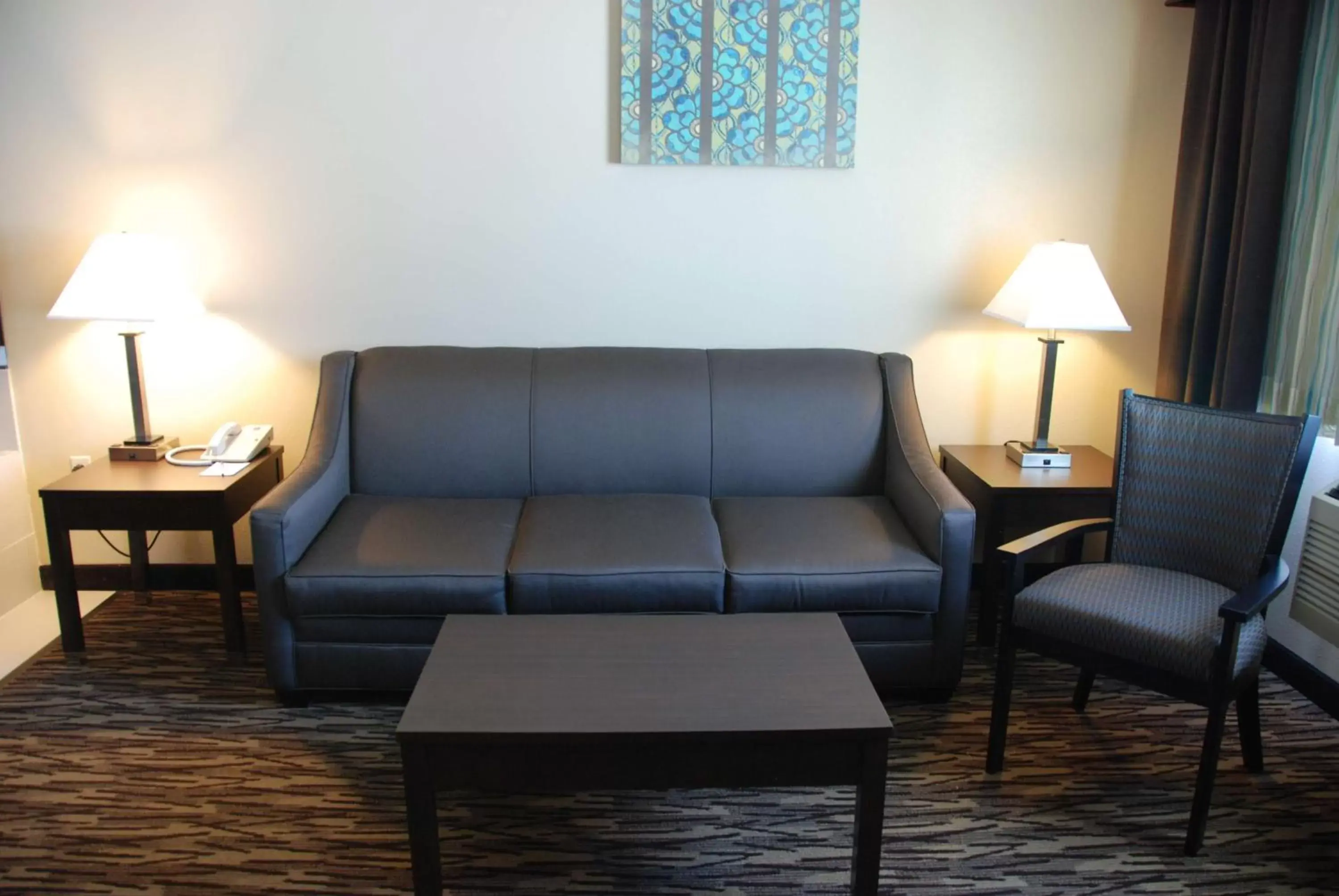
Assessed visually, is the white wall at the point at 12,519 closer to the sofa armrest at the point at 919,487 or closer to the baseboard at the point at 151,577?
the baseboard at the point at 151,577

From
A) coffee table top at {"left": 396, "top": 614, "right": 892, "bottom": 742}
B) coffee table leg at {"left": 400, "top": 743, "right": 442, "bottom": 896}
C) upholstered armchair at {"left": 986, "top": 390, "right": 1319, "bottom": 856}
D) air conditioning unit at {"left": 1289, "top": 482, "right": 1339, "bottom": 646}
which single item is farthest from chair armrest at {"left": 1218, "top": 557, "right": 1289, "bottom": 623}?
coffee table leg at {"left": 400, "top": 743, "right": 442, "bottom": 896}

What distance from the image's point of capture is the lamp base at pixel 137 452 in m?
3.13

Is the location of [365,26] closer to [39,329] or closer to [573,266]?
[573,266]

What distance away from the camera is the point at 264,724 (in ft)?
8.59

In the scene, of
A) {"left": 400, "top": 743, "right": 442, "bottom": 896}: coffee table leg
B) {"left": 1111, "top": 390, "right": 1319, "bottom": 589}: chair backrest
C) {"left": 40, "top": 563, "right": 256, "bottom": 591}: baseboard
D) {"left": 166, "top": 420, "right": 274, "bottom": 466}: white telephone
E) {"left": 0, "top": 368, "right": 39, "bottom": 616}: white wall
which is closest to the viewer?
{"left": 400, "top": 743, "right": 442, "bottom": 896}: coffee table leg

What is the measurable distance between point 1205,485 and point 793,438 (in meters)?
1.19

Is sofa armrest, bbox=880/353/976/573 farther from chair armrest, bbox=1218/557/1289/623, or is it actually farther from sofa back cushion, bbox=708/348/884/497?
chair armrest, bbox=1218/557/1289/623

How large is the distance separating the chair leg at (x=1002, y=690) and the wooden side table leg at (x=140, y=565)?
2.82 meters

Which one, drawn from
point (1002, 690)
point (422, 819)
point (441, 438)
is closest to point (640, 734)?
point (422, 819)

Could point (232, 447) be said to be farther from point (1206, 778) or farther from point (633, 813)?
point (1206, 778)

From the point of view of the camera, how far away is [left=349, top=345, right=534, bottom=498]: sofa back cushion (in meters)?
3.11

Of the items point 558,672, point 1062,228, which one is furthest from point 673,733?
point 1062,228

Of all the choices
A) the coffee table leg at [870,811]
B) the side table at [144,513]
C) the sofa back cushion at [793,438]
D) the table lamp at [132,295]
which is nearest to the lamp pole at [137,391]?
the table lamp at [132,295]

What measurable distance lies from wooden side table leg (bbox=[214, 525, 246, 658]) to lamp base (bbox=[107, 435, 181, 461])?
0.49 metres
